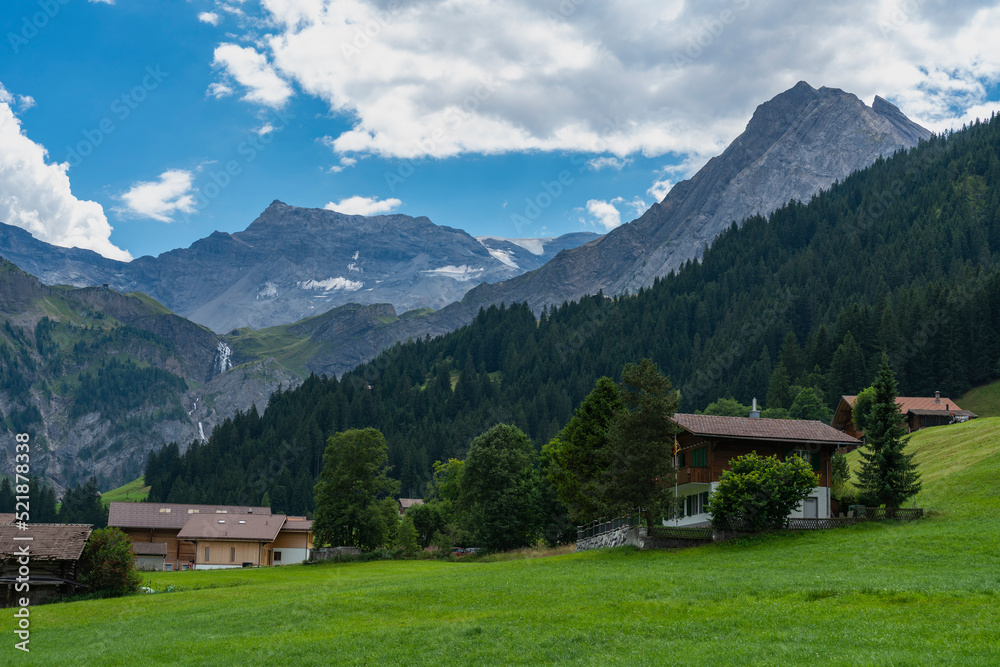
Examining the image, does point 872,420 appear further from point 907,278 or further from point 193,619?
point 907,278

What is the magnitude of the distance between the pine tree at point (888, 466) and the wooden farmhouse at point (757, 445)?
131 inches

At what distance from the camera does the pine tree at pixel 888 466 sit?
48781mm

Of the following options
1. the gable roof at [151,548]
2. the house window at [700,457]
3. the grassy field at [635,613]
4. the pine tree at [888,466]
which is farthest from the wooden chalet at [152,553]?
the pine tree at [888,466]

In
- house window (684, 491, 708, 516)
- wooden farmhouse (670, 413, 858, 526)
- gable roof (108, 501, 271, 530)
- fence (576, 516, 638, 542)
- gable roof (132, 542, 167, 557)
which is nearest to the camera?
wooden farmhouse (670, 413, 858, 526)

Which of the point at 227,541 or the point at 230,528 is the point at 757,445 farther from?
the point at 230,528

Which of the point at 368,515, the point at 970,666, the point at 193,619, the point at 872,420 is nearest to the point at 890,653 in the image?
the point at 970,666

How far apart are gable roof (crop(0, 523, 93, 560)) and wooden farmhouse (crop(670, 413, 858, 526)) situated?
39329 millimetres

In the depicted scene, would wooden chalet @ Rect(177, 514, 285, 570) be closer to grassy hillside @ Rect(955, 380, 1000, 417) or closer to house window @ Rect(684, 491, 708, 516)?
house window @ Rect(684, 491, 708, 516)

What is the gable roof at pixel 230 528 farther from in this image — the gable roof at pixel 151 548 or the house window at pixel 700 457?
the house window at pixel 700 457

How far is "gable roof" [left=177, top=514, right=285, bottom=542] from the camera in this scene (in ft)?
319

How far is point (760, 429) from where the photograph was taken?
5519cm

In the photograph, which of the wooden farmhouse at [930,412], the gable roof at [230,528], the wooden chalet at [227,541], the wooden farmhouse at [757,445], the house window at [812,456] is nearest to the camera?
the wooden farmhouse at [757,445]

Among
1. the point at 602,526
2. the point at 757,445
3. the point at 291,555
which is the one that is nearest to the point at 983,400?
the point at 757,445

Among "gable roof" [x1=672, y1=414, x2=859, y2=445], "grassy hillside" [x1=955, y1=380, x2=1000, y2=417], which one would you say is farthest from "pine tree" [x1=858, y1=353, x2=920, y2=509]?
"grassy hillside" [x1=955, y1=380, x2=1000, y2=417]
